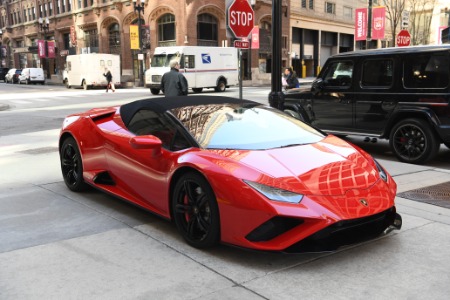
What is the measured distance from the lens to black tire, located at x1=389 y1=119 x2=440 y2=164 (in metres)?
7.54

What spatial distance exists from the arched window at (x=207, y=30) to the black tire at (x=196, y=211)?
40.6 metres

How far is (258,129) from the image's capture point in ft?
15.0

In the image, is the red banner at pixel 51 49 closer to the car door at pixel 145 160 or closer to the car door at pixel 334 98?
the car door at pixel 334 98

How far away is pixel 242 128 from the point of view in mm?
4492

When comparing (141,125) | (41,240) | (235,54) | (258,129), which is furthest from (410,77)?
(235,54)

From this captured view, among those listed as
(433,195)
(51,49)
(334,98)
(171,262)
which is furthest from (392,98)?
(51,49)

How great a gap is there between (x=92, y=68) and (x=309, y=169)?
116 feet

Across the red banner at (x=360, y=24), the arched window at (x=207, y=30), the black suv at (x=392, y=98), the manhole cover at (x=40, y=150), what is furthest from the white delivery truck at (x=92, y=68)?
the black suv at (x=392, y=98)

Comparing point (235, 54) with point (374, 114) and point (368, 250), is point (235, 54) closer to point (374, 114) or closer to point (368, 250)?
point (374, 114)

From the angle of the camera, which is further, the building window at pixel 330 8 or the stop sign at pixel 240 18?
the building window at pixel 330 8

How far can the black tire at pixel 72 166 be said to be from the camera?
227 inches

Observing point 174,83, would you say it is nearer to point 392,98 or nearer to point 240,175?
point 392,98

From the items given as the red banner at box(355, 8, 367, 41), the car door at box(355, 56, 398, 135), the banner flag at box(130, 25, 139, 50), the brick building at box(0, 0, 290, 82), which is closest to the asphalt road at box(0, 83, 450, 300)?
the car door at box(355, 56, 398, 135)

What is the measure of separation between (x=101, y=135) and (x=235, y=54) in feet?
92.0
